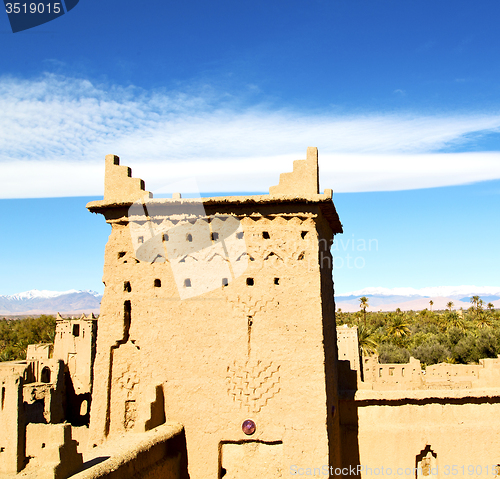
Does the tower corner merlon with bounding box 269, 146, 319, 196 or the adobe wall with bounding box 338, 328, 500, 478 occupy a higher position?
the tower corner merlon with bounding box 269, 146, 319, 196

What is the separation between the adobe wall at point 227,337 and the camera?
7.03 metres

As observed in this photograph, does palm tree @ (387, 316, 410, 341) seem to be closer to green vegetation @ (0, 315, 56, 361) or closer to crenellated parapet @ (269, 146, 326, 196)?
green vegetation @ (0, 315, 56, 361)

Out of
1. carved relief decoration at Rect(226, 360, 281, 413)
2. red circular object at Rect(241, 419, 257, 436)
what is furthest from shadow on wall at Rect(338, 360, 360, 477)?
red circular object at Rect(241, 419, 257, 436)

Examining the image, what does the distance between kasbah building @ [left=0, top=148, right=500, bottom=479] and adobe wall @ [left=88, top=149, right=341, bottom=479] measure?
0.05ft

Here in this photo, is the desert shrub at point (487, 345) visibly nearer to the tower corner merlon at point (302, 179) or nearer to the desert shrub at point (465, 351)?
the desert shrub at point (465, 351)

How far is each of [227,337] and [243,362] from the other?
16.8 inches

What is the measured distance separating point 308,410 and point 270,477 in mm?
1077

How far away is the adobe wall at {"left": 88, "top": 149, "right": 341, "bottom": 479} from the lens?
7031mm

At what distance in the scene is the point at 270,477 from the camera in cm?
699

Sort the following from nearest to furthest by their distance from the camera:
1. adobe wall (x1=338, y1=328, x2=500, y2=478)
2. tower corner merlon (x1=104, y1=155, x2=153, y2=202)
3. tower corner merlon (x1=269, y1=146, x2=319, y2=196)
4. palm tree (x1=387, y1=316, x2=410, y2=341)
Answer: tower corner merlon (x1=269, y1=146, x2=319, y2=196)
tower corner merlon (x1=104, y1=155, x2=153, y2=202)
adobe wall (x1=338, y1=328, x2=500, y2=478)
palm tree (x1=387, y1=316, x2=410, y2=341)

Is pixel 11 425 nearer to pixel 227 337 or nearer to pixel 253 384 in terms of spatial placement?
pixel 227 337

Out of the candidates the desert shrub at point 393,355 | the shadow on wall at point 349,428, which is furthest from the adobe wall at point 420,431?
the desert shrub at point 393,355

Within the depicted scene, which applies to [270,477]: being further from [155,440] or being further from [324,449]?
[155,440]

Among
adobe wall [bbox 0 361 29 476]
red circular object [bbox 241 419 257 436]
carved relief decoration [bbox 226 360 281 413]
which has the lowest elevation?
adobe wall [bbox 0 361 29 476]
